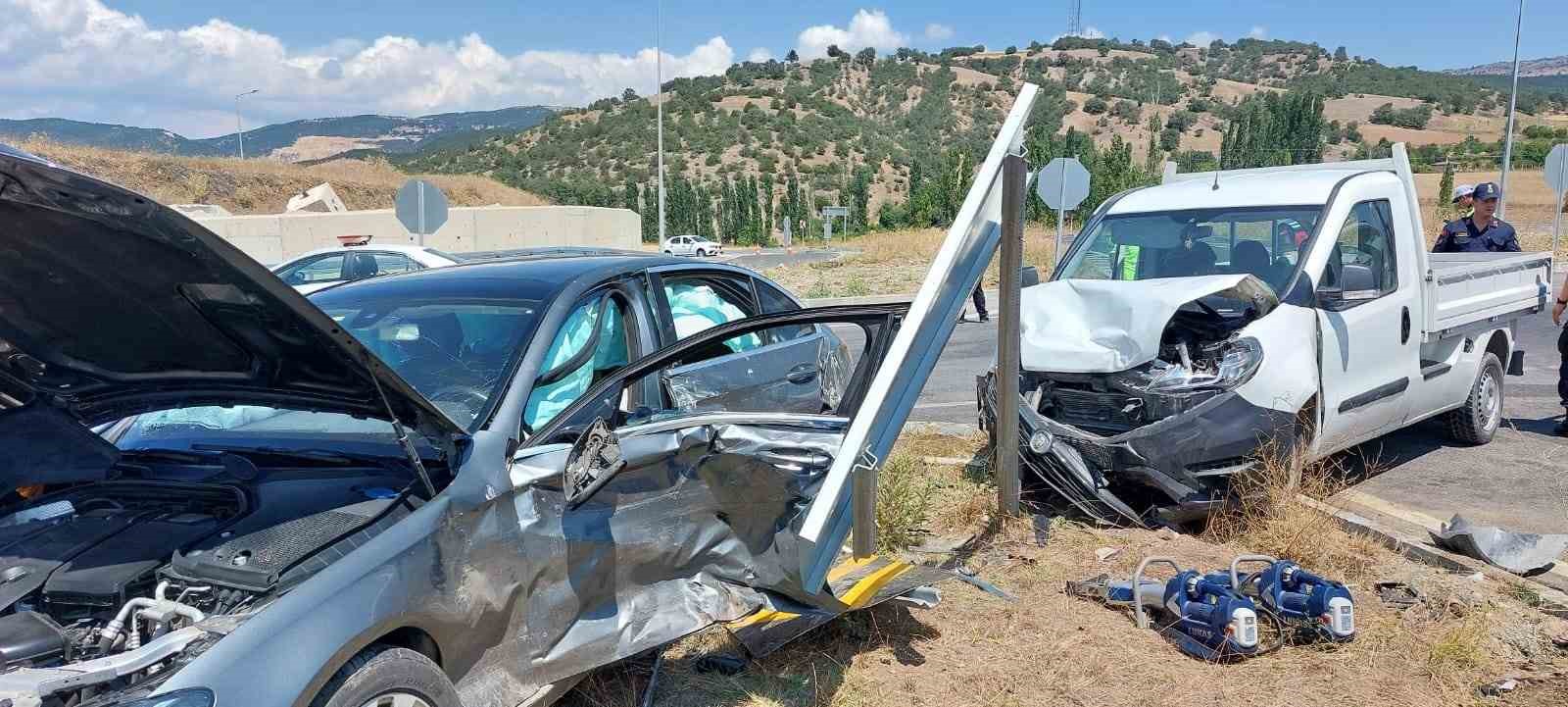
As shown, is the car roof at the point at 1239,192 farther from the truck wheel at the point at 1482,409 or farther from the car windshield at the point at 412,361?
the car windshield at the point at 412,361

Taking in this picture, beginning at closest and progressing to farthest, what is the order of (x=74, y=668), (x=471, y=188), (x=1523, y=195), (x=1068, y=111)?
(x=74, y=668), (x=471, y=188), (x=1523, y=195), (x=1068, y=111)

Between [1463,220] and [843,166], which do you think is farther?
[843,166]

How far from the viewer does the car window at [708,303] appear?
464 centimetres

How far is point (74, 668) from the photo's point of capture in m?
2.16

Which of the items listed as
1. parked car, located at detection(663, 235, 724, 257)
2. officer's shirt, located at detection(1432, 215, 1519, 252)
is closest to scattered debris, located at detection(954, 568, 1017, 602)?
officer's shirt, located at detection(1432, 215, 1519, 252)

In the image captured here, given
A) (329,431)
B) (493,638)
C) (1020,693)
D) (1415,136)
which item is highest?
(1415,136)

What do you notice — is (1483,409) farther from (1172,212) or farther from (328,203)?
(328,203)

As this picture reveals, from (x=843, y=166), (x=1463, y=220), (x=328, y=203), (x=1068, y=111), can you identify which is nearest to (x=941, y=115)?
(x=1068, y=111)

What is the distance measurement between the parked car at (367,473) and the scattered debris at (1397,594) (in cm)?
206

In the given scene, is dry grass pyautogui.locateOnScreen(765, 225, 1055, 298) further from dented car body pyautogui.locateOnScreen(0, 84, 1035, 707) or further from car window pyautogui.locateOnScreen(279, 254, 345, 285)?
dented car body pyautogui.locateOnScreen(0, 84, 1035, 707)

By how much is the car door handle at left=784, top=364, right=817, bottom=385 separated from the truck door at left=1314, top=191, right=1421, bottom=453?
295 centimetres

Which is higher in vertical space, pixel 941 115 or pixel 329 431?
pixel 941 115

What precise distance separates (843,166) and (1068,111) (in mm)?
28520

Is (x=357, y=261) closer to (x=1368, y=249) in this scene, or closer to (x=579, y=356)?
(x=579, y=356)
